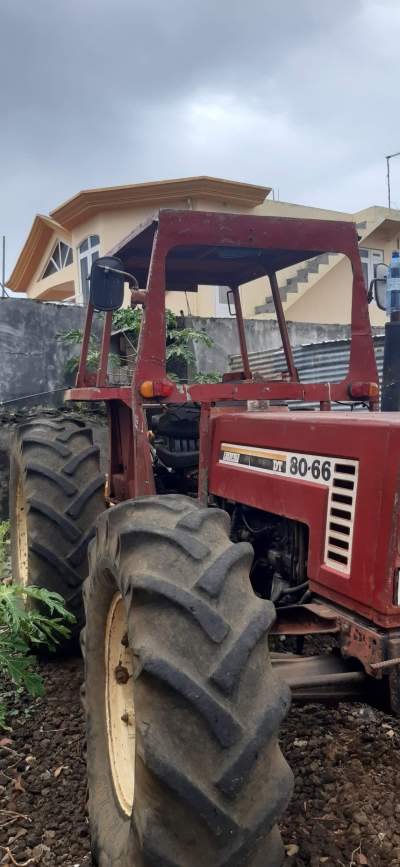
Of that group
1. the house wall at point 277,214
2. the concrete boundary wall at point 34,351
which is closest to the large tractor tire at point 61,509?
the concrete boundary wall at point 34,351

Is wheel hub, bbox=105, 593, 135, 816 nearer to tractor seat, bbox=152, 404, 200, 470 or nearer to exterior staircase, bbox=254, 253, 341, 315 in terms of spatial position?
tractor seat, bbox=152, 404, 200, 470

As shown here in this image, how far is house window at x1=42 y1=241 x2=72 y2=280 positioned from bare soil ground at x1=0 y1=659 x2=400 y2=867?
16.9 meters

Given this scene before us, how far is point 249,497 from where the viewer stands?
2744 millimetres

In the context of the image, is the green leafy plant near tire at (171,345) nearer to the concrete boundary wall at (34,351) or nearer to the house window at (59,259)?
the concrete boundary wall at (34,351)

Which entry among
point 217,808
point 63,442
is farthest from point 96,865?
point 63,442

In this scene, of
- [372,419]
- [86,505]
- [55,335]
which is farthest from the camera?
[55,335]

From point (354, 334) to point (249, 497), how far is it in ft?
3.29

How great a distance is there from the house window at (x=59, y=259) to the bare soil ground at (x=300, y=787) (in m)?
16.9

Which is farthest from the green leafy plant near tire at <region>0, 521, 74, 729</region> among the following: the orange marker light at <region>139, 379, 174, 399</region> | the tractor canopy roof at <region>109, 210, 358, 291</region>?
the tractor canopy roof at <region>109, 210, 358, 291</region>

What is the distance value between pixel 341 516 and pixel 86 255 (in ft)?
48.6

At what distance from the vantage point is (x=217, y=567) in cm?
190

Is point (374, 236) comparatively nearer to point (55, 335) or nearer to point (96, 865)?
point (55, 335)

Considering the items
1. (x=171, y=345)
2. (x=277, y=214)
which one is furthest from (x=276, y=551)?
(x=277, y=214)

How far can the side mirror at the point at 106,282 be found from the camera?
3.07m
